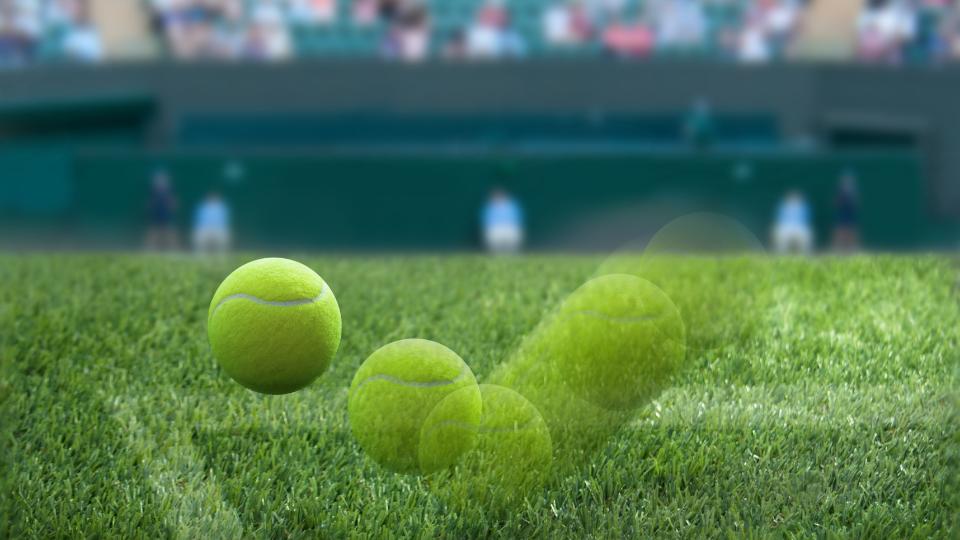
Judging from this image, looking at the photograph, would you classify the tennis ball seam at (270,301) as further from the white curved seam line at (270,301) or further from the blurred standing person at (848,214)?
the blurred standing person at (848,214)

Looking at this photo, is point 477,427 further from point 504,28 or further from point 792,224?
point 504,28

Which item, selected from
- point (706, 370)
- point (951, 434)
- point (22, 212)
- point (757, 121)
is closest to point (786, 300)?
point (706, 370)

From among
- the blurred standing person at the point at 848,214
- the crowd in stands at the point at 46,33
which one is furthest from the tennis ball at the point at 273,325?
the crowd in stands at the point at 46,33

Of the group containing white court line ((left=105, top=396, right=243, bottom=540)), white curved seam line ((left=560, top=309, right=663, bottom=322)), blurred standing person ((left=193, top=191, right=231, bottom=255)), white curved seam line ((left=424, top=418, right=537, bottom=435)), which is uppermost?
white curved seam line ((left=560, top=309, right=663, bottom=322))

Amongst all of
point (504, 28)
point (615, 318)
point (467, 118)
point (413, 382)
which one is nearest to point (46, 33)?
point (467, 118)

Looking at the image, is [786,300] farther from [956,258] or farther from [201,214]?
[201,214]

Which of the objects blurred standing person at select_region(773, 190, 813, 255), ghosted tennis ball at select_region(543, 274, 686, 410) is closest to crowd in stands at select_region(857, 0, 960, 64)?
blurred standing person at select_region(773, 190, 813, 255)

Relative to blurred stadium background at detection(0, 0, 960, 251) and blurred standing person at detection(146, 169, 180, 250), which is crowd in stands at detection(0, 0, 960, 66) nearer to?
blurred stadium background at detection(0, 0, 960, 251)
